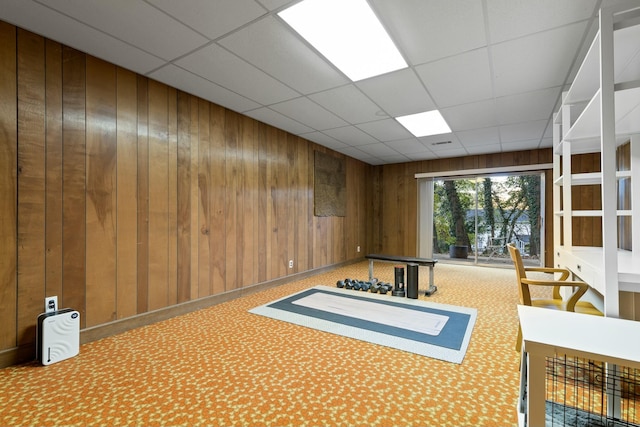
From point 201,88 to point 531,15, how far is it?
9.71ft

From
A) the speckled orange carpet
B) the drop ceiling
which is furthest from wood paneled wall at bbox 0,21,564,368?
the speckled orange carpet

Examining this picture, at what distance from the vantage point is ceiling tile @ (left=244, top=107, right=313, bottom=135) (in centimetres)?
372

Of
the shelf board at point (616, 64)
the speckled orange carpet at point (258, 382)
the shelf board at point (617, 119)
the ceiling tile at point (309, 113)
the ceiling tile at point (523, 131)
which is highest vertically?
the ceiling tile at point (309, 113)

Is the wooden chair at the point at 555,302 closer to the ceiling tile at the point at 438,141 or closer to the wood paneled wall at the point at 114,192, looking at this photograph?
the ceiling tile at the point at 438,141

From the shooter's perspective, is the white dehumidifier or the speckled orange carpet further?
the white dehumidifier

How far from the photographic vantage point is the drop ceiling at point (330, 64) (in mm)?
1866

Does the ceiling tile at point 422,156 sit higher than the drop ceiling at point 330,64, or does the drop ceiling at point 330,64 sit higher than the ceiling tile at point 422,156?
the drop ceiling at point 330,64

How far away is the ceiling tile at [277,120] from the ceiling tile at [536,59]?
2528mm

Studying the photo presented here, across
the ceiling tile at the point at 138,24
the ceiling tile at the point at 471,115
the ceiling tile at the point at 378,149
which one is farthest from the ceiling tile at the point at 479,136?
the ceiling tile at the point at 138,24

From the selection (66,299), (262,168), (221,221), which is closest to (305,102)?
(262,168)

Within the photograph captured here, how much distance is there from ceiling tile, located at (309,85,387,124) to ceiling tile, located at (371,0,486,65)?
0.85 metres

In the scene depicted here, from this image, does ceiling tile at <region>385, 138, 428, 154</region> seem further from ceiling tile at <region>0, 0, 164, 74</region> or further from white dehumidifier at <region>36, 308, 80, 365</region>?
white dehumidifier at <region>36, 308, 80, 365</region>

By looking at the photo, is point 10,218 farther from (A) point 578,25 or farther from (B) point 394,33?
(A) point 578,25

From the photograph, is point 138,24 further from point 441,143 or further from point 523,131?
point 523,131
